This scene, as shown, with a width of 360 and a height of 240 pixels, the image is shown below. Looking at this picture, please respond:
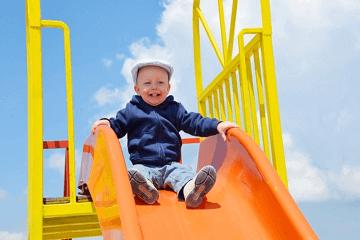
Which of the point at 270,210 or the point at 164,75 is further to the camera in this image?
the point at 164,75

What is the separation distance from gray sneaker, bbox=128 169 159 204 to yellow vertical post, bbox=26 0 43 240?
35.7 inches

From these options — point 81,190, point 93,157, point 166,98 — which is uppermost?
point 166,98

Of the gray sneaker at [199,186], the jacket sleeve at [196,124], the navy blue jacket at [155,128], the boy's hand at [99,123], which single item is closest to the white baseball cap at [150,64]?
the navy blue jacket at [155,128]

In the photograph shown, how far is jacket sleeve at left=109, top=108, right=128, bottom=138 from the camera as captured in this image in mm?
3639

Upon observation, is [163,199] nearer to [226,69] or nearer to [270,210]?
[270,210]

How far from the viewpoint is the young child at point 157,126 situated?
3473 mm

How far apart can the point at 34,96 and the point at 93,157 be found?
66cm

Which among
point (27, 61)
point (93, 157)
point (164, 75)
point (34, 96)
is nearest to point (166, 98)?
point (164, 75)

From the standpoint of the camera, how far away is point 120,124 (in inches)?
144

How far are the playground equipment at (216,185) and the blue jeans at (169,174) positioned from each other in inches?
2.8

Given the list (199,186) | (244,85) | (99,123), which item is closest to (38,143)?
(99,123)

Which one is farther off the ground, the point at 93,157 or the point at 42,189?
the point at 93,157

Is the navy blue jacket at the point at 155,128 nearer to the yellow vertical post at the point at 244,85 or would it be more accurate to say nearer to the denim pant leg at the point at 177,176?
the denim pant leg at the point at 177,176

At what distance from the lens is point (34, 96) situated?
377cm
